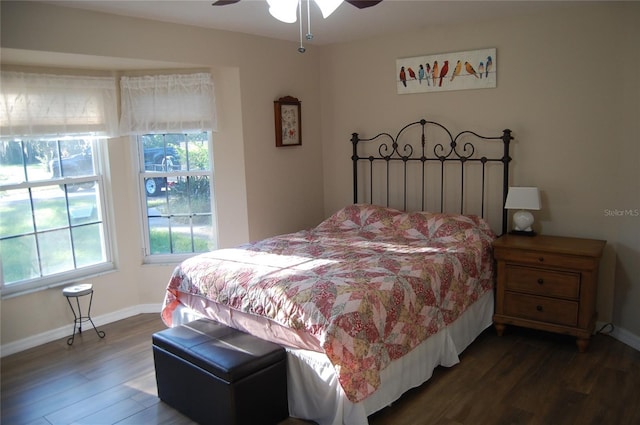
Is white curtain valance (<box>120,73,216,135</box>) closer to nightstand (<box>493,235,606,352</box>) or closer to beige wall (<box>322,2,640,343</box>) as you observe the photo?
beige wall (<box>322,2,640,343</box>)

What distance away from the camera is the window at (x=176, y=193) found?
14.0 feet

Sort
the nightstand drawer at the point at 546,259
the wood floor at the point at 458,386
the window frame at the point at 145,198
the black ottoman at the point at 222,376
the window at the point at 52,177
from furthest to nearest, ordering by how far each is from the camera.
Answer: the window frame at the point at 145,198, the window at the point at 52,177, the nightstand drawer at the point at 546,259, the wood floor at the point at 458,386, the black ottoman at the point at 222,376

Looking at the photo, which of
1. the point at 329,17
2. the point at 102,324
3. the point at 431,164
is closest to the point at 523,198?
the point at 431,164

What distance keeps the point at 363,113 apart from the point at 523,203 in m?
1.68

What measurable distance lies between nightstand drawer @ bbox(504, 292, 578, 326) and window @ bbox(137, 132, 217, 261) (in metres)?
2.43

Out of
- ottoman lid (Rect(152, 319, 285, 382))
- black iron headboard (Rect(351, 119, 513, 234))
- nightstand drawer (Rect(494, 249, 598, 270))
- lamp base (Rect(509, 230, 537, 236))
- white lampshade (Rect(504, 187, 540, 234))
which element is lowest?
ottoman lid (Rect(152, 319, 285, 382))

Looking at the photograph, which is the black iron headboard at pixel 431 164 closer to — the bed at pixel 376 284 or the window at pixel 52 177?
the bed at pixel 376 284

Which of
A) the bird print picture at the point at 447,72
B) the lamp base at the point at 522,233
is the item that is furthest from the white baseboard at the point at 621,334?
the bird print picture at the point at 447,72

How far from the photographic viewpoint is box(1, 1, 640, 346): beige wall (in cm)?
333

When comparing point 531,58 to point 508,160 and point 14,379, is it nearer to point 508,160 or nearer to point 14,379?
point 508,160

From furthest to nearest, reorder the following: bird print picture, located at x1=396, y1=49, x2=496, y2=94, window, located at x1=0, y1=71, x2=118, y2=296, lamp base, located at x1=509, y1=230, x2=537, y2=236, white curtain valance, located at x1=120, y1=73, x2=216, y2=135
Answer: white curtain valance, located at x1=120, y1=73, x2=216, y2=135 → bird print picture, located at x1=396, y1=49, x2=496, y2=94 → lamp base, located at x1=509, y1=230, x2=537, y2=236 → window, located at x1=0, y1=71, x2=118, y2=296

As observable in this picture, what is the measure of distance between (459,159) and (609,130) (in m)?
1.06

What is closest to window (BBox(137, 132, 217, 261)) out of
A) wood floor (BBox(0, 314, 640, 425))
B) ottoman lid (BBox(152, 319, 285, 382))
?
wood floor (BBox(0, 314, 640, 425))

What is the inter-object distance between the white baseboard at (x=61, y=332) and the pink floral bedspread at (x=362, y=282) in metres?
1.00
